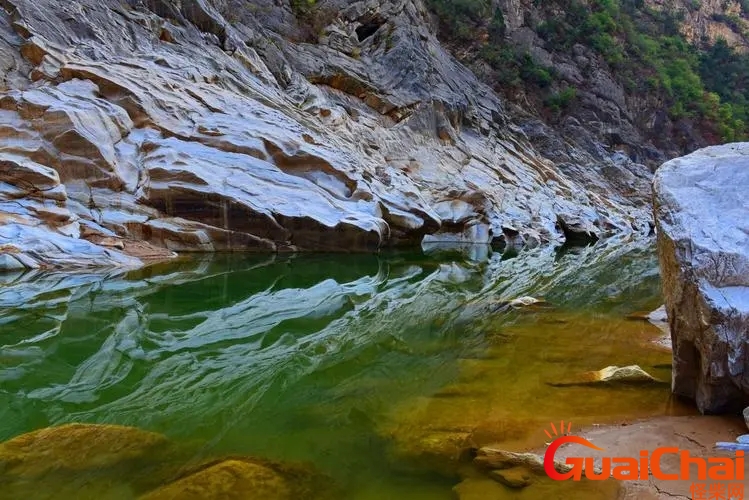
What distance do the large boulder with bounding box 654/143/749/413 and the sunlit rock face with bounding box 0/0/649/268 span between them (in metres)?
11.3

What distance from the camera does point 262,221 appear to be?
15547 mm

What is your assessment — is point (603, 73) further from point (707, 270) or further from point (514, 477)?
point (514, 477)

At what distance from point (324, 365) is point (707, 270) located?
386 centimetres

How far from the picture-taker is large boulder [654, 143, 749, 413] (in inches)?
158

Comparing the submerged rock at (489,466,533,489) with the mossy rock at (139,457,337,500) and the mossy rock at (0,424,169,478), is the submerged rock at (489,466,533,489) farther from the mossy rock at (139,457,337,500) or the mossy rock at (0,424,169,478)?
the mossy rock at (0,424,169,478)

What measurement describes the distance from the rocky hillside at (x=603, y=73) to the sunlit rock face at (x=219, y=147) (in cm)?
1589

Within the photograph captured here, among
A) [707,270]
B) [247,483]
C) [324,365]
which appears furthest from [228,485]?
[707,270]

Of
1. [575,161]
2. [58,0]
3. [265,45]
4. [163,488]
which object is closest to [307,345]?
[163,488]

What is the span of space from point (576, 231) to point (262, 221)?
2075 cm

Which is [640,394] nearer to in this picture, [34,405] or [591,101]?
[34,405]

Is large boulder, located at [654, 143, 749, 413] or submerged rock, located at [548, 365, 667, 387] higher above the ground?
large boulder, located at [654, 143, 749, 413]

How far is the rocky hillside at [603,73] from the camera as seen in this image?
45.3 meters

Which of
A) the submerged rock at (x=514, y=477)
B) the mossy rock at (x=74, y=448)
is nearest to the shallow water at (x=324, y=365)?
the submerged rock at (x=514, y=477)

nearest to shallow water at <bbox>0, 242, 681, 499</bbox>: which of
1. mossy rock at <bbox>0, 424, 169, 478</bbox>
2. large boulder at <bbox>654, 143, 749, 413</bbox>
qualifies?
mossy rock at <bbox>0, 424, 169, 478</bbox>
